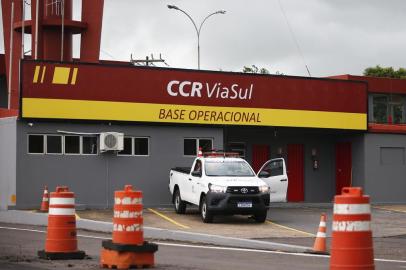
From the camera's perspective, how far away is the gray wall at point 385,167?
34750 millimetres

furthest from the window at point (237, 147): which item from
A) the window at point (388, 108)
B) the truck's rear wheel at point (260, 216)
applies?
the window at point (388, 108)

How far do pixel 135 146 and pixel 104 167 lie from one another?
1415mm

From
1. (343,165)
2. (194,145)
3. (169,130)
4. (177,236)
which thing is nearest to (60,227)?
(177,236)

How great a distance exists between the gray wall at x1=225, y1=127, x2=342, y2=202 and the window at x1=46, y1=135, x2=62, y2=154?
28.0 ft

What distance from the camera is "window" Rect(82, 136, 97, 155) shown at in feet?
97.5

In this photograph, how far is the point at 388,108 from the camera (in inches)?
2219

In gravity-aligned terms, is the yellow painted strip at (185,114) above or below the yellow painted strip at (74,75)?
below

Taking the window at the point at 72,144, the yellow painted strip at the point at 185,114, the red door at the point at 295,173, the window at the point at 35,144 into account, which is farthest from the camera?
the red door at the point at 295,173

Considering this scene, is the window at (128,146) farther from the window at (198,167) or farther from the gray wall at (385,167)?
the gray wall at (385,167)

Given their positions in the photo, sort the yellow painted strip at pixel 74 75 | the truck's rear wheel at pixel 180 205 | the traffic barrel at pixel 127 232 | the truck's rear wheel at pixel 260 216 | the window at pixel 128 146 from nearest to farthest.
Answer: the traffic barrel at pixel 127 232, the truck's rear wheel at pixel 260 216, the truck's rear wheel at pixel 180 205, the yellow painted strip at pixel 74 75, the window at pixel 128 146

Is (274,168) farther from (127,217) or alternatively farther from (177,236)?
(127,217)

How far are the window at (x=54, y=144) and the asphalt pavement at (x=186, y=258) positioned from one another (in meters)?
10.7

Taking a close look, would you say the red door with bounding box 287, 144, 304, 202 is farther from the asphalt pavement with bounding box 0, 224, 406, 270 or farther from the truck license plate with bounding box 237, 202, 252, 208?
the asphalt pavement with bounding box 0, 224, 406, 270

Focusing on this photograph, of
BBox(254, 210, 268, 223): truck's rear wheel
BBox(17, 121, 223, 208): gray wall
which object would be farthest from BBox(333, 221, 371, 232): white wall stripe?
BBox(17, 121, 223, 208): gray wall
